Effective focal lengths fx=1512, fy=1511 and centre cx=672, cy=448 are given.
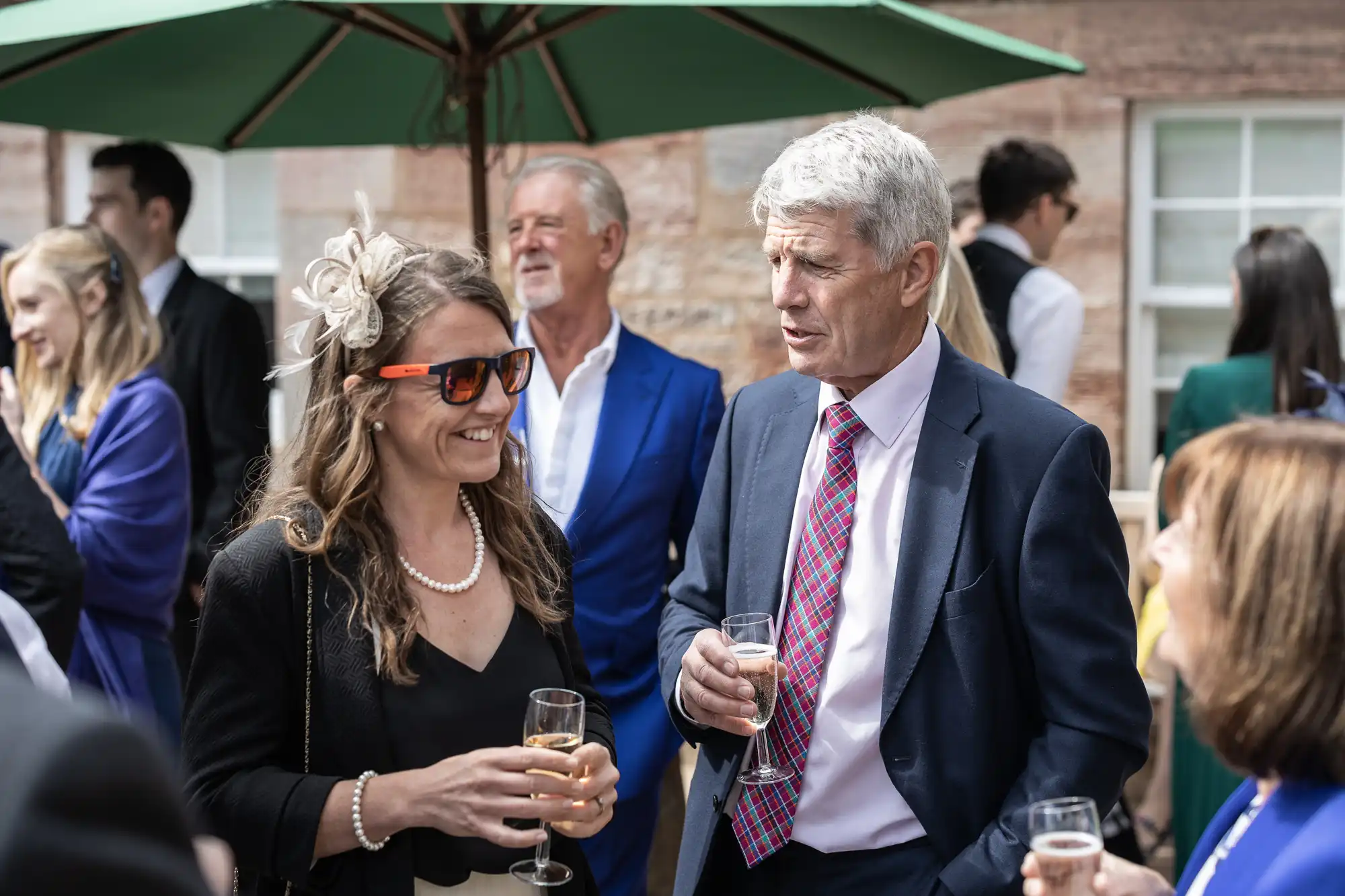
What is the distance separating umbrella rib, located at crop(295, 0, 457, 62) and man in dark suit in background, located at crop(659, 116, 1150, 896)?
1836mm

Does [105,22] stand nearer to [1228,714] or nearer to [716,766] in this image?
[716,766]

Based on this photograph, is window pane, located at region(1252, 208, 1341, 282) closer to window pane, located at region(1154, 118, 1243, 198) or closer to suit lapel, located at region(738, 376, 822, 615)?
window pane, located at region(1154, 118, 1243, 198)

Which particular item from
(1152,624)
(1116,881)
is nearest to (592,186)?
(1152,624)

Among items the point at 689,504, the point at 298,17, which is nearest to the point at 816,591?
the point at 689,504

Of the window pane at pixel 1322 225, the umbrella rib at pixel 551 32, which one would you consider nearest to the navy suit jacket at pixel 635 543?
the umbrella rib at pixel 551 32

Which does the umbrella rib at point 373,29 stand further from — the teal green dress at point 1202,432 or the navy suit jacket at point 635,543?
the teal green dress at point 1202,432

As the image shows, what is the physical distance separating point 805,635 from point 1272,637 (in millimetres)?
950

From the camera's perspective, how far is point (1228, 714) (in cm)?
171

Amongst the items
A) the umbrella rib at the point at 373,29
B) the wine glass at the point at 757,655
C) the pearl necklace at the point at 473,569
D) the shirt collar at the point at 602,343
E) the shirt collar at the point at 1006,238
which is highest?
the umbrella rib at the point at 373,29

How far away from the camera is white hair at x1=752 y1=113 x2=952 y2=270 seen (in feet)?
8.20

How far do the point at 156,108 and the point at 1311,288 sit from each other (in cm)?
371

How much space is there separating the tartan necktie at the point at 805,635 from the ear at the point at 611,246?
6.01ft

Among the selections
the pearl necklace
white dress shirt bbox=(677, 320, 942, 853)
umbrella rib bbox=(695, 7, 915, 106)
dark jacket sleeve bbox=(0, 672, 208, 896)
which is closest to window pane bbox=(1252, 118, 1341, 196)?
umbrella rib bbox=(695, 7, 915, 106)

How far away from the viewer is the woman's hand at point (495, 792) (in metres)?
2.26
